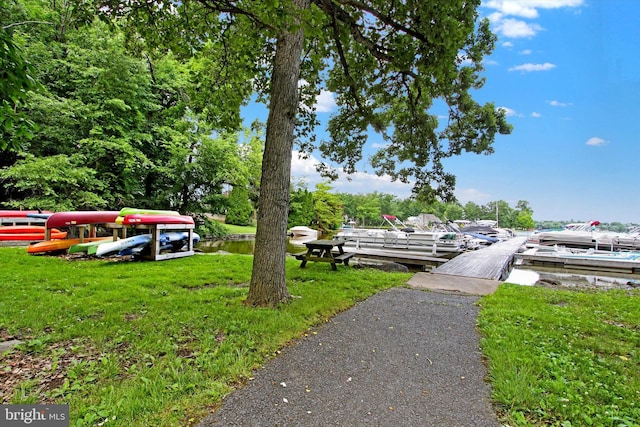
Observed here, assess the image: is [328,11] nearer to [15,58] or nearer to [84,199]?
[15,58]

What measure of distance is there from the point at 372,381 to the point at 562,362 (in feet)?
5.96

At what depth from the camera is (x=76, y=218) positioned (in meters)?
8.48

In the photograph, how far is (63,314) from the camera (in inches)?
144

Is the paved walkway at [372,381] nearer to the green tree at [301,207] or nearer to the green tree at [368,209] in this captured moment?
the green tree at [301,207]

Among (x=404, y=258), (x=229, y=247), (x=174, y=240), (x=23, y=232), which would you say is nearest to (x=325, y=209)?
(x=229, y=247)

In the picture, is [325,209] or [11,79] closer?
[11,79]

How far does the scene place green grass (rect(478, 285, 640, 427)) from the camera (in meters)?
2.05

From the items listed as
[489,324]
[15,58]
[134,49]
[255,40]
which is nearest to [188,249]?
[134,49]

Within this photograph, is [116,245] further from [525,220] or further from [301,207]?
[525,220]

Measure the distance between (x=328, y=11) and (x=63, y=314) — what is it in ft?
19.5

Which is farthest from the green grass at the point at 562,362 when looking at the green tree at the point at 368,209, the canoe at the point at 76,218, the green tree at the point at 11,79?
the green tree at the point at 368,209

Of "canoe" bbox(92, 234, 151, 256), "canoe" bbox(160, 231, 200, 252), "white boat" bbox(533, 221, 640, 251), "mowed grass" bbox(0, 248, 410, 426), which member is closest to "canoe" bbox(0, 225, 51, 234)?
"canoe" bbox(92, 234, 151, 256)

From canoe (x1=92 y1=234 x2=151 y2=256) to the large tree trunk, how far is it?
5583 millimetres

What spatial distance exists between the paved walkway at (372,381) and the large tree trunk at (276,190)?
Answer: 99cm
